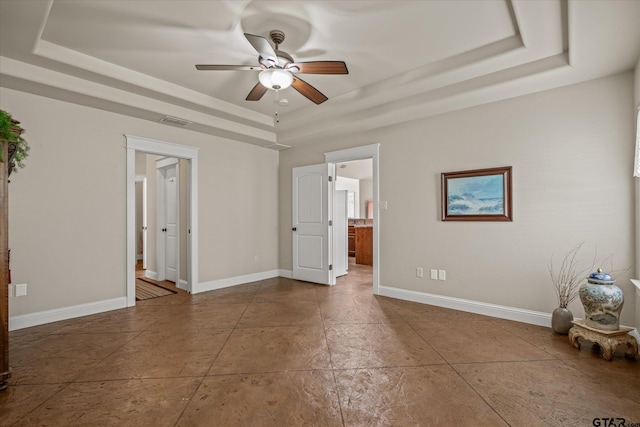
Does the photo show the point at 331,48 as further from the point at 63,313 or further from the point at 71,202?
the point at 63,313

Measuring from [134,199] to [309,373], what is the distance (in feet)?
10.9

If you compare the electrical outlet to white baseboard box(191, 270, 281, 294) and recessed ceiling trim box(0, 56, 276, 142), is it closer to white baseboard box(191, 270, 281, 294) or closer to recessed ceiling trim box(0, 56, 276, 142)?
white baseboard box(191, 270, 281, 294)

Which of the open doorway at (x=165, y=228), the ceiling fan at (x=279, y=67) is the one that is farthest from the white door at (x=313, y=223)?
the ceiling fan at (x=279, y=67)

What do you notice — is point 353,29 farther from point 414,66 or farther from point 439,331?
point 439,331

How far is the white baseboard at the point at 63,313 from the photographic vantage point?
3145 mm

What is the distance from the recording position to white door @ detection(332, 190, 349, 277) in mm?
5469

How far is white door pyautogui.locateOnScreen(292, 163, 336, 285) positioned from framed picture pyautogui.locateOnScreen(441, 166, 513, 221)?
1975mm

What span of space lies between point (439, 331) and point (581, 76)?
2863 mm

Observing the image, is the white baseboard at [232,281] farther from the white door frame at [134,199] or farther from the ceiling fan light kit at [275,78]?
the ceiling fan light kit at [275,78]

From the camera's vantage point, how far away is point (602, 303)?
99.5 inches

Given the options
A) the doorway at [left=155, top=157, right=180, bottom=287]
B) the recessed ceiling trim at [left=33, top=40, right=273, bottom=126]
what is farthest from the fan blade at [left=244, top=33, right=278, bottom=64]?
the doorway at [left=155, top=157, right=180, bottom=287]

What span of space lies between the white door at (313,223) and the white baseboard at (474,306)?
118 centimetres

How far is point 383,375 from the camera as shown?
7.32 feet

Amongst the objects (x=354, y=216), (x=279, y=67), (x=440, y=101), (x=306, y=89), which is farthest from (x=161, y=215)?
(x=354, y=216)
